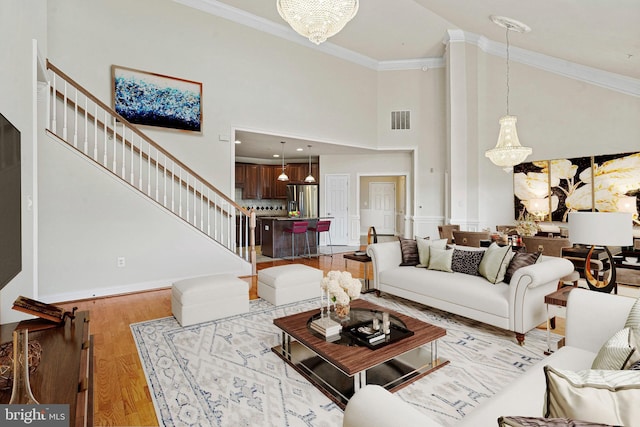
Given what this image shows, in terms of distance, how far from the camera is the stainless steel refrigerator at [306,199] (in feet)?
33.0

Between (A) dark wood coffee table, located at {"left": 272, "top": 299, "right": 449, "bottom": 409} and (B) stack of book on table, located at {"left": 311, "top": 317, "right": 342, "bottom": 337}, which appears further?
(B) stack of book on table, located at {"left": 311, "top": 317, "right": 342, "bottom": 337}

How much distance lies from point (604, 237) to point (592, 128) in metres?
5.24

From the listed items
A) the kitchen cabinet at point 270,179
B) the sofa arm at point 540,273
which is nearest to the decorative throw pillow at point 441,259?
the sofa arm at point 540,273

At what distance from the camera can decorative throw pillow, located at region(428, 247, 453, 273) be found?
384cm

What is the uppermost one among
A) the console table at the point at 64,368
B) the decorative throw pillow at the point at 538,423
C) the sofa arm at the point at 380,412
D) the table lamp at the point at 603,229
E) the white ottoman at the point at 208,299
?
the table lamp at the point at 603,229

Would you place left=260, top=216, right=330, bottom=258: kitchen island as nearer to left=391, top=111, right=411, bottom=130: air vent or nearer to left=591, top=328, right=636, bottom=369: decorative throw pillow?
left=391, top=111, right=411, bottom=130: air vent

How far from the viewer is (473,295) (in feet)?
10.5

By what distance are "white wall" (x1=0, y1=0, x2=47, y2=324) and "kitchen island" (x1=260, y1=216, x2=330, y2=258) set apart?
4794 mm

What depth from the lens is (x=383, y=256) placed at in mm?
4289

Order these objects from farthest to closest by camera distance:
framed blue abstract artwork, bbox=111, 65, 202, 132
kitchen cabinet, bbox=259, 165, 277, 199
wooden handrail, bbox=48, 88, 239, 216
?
1. kitchen cabinet, bbox=259, 165, 277, 199
2. framed blue abstract artwork, bbox=111, 65, 202, 132
3. wooden handrail, bbox=48, 88, 239, 216

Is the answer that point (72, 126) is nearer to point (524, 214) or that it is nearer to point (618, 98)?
point (524, 214)

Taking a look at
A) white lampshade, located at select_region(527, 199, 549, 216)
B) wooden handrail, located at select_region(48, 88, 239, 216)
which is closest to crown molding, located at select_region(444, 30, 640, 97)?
white lampshade, located at select_region(527, 199, 549, 216)

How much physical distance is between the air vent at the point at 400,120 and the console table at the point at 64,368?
782 cm

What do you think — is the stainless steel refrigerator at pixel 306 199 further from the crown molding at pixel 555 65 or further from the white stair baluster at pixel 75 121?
the white stair baluster at pixel 75 121
